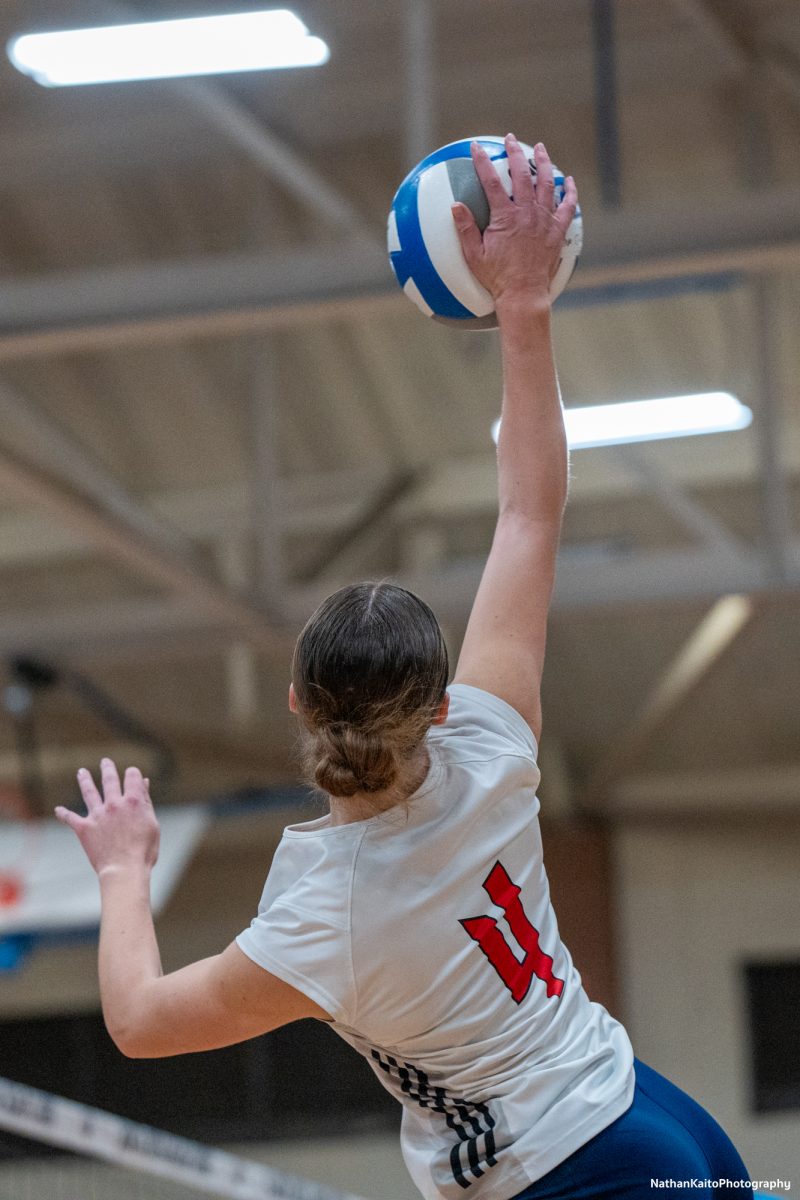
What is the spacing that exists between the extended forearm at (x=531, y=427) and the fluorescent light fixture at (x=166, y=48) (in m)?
3.64

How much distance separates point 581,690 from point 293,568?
3.01m

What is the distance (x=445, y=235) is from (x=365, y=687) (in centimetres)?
115

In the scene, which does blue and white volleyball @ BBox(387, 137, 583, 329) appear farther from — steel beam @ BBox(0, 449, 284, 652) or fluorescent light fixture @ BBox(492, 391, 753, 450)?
fluorescent light fixture @ BBox(492, 391, 753, 450)

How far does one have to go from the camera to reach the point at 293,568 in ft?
41.4

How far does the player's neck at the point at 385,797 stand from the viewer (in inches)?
73.7

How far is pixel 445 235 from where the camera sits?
2693 mm

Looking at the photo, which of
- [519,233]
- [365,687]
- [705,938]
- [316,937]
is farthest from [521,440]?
[705,938]

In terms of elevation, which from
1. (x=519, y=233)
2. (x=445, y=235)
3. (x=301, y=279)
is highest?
(x=301, y=279)

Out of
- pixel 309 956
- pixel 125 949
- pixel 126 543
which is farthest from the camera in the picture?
pixel 126 543

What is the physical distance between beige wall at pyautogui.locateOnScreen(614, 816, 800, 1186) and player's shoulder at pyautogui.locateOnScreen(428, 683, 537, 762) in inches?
480

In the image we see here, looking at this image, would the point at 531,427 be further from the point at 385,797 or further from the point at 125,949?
the point at 125,949

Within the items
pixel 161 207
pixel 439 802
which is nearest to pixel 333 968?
pixel 439 802

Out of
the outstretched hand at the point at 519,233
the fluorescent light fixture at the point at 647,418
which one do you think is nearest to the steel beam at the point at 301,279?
the outstretched hand at the point at 519,233

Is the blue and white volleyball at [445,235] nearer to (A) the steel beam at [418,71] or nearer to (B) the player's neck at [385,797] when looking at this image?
(B) the player's neck at [385,797]
